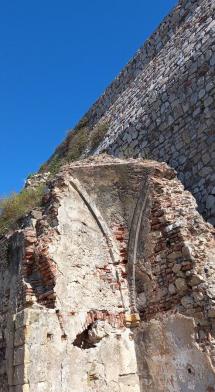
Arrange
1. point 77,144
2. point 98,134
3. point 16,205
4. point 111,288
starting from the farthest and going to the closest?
point 77,144 < point 98,134 < point 16,205 < point 111,288

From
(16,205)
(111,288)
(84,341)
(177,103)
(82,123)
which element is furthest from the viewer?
(82,123)

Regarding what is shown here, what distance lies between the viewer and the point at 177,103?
960cm

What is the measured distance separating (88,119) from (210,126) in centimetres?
863

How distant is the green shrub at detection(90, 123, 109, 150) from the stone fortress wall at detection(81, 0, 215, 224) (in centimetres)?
30

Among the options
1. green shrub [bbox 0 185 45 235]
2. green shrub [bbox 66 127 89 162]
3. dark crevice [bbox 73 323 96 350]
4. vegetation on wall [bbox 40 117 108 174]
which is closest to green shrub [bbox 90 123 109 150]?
vegetation on wall [bbox 40 117 108 174]

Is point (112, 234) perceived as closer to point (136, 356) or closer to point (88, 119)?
point (136, 356)

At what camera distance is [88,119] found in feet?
54.0

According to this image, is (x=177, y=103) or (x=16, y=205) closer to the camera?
(x=177, y=103)

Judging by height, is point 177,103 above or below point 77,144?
below

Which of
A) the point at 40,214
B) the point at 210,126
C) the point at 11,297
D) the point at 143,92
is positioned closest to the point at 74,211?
the point at 40,214

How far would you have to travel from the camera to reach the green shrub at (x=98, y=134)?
13594 mm

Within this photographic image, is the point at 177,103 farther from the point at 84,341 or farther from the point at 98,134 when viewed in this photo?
the point at 84,341

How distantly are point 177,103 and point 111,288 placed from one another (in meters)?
4.73

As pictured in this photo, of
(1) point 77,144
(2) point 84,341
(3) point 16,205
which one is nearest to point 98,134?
(1) point 77,144
